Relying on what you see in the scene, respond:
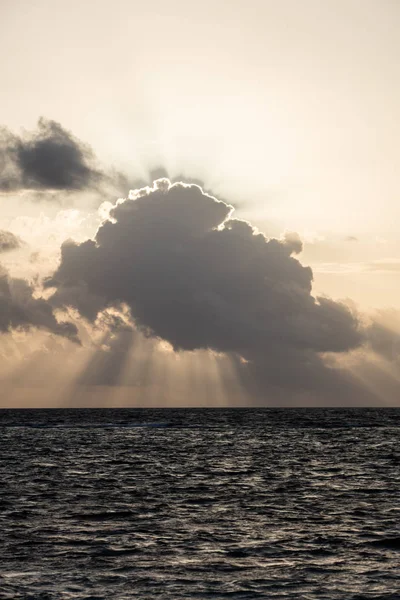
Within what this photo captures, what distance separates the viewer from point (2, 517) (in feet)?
110

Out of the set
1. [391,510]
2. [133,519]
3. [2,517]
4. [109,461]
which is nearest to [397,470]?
[391,510]

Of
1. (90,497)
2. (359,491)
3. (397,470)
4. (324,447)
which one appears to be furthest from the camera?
(324,447)

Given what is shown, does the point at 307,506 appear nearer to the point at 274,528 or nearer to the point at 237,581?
the point at 274,528

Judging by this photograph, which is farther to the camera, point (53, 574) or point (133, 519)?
point (133, 519)

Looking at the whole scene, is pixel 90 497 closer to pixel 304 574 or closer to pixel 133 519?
pixel 133 519

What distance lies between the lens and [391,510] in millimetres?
36000

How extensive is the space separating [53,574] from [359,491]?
2560cm

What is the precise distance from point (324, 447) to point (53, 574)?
6657 cm

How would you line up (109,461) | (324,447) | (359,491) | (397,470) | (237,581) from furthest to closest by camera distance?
(324,447)
(109,461)
(397,470)
(359,491)
(237,581)

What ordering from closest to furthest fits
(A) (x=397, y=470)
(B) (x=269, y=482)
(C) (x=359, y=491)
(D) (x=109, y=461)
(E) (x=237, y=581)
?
Answer: 1. (E) (x=237, y=581)
2. (C) (x=359, y=491)
3. (B) (x=269, y=482)
4. (A) (x=397, y=470)
5. (D) (x=109, y=461)

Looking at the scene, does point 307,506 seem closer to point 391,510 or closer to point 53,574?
point 391,510

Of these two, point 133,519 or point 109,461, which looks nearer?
point 133,519

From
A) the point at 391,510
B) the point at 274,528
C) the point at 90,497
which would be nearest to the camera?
the point at 274,528

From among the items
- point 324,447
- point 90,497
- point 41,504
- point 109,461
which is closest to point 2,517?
point 41,504
